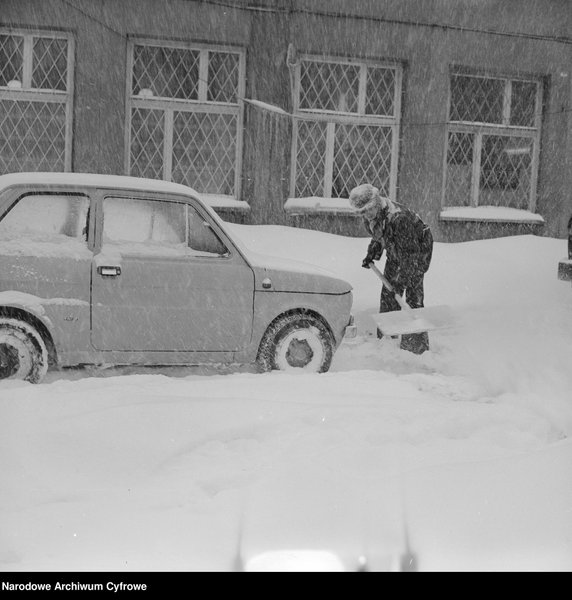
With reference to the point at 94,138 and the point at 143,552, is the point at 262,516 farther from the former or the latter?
the point at 94,138

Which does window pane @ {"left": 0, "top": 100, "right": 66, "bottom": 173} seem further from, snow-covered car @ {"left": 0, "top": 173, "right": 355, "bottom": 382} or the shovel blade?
the shovel blade

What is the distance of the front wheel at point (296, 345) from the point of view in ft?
21.7

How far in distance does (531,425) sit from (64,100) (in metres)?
8.95

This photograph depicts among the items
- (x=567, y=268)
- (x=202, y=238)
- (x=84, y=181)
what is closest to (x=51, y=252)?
(x=84, y=181)

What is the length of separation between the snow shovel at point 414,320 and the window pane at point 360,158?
5474mm

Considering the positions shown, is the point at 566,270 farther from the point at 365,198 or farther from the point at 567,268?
the point at 365,198

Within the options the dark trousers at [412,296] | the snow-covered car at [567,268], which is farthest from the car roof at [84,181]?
the snow-covered car at [567,268]

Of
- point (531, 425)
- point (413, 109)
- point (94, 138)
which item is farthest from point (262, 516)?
point (413, 109)

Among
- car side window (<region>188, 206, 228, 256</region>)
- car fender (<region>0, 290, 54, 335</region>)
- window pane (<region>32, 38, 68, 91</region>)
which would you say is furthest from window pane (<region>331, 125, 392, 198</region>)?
car fender (<region>0, 290, 54, 335</region>)

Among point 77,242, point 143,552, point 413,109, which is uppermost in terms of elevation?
point 413,109

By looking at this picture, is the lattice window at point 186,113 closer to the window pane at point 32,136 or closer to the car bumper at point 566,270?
the window pane at point 32,136

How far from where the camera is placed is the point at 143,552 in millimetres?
3152

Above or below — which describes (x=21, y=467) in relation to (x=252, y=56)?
below

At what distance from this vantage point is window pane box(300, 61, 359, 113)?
A: 12688 mm
